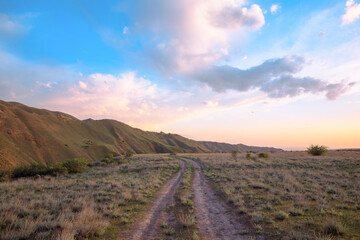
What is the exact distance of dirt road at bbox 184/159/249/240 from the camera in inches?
261

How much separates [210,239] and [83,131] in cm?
13682

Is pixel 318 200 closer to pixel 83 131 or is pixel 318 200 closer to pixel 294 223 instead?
pixel 294 223

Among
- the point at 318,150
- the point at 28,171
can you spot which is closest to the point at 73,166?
the point at 28,171

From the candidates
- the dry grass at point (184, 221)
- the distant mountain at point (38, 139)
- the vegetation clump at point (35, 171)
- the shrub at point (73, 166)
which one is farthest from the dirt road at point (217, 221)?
the distant mountain at point (38, 139)

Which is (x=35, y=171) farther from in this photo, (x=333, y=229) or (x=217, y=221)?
(x=333, y=229)

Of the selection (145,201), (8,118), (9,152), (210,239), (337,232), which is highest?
(8,118)

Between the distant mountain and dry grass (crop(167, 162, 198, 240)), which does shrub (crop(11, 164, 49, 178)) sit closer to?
dry grass (crop(167, 162, 198, 240))

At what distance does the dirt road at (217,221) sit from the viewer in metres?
6.63

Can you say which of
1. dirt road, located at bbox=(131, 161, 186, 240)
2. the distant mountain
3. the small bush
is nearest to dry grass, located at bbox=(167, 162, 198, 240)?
dirt road, located at bbox=(131, 161, 186, 240)

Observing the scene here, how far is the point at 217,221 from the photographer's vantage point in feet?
26.5

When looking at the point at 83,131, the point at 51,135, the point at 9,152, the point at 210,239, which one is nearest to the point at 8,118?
the point at 51,135

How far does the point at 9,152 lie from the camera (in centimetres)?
6009

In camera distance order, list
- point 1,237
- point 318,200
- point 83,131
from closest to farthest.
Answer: point 1,237 → point 318,200 → point 83,131

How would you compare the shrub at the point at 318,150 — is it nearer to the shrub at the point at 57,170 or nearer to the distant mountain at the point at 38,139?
the shrub at the point at 57,170
